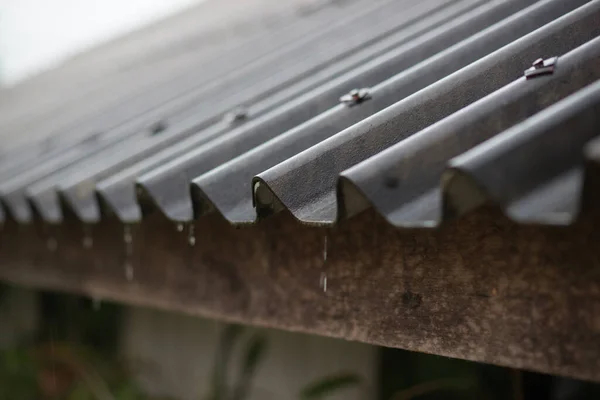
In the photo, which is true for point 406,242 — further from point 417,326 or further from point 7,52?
point 7,52

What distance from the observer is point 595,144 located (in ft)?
2.63

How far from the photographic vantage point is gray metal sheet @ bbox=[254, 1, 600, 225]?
1276 millimetres

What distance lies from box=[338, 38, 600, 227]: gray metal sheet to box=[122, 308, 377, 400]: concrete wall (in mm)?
1944

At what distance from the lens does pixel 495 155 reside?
0.90 metres

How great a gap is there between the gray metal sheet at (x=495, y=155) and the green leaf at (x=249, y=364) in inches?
94.1

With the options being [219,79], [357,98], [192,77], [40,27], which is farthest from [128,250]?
[40,27]

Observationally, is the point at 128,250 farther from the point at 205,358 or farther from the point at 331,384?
the point at 205,358

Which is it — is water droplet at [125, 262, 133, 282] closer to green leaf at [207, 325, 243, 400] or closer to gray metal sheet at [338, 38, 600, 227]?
gray metal sheet at [338, 38, 600, 227]

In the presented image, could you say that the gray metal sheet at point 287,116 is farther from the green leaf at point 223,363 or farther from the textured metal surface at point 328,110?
the green leaf at point 223,363

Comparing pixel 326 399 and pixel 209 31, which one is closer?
pixel 326 399

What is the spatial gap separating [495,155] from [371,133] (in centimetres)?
49

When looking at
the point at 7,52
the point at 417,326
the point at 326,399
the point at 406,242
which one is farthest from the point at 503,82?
the point at 7,52

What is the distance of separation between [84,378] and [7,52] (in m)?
23.8

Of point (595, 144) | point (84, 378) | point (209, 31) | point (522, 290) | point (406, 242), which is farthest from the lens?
point (209, 31)
